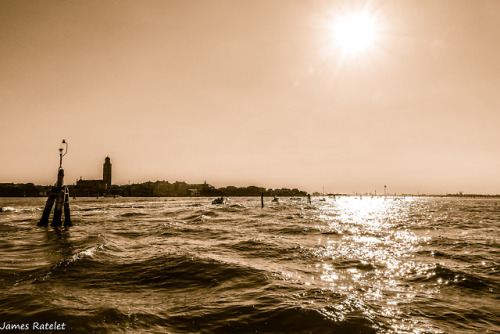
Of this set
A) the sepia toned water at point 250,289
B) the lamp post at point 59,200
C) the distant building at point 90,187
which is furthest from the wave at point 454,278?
the distant building at point 90,187

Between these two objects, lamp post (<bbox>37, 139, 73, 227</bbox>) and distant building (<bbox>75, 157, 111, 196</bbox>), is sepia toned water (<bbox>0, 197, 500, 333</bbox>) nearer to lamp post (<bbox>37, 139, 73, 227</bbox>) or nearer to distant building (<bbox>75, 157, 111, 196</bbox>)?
lamp post (<bbox>37, 139, 73, 227</bbox>)

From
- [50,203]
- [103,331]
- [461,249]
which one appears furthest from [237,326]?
[50,203]

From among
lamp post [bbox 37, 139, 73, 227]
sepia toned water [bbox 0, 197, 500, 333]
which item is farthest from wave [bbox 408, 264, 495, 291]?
lamp post [bbox 37, 139, 73, 227]

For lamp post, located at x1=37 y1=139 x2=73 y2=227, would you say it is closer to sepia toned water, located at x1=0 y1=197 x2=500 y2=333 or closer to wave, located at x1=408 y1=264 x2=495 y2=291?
sepia toned water, located at x1=0 y1=197 x2=500 y2=333

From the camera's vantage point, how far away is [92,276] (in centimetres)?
797

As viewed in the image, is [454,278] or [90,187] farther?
[90,187]

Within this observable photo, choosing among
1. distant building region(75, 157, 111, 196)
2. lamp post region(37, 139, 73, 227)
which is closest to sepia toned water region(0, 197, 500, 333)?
lamp post region(37, 139, 73, 227)

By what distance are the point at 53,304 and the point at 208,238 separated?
1049 cm

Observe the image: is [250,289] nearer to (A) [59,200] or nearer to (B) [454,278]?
(B) [454,278]

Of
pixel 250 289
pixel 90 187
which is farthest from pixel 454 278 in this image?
pixel 90 187

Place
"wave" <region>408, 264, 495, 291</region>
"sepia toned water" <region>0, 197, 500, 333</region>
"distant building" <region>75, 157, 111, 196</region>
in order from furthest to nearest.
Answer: "distant building" <region>75, 157, 111, 196</region>, "wave" <region>408, 264, 495, 291</region>, "sepia toned water" <region>0, 197, 500, 333</region>

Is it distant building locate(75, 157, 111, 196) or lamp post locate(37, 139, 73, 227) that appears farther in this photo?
distant building locate(75, 157, 111, 196)

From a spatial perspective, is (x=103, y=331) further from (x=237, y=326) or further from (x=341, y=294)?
(x=341, y=294)

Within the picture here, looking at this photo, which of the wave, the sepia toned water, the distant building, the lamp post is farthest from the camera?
the distant building
